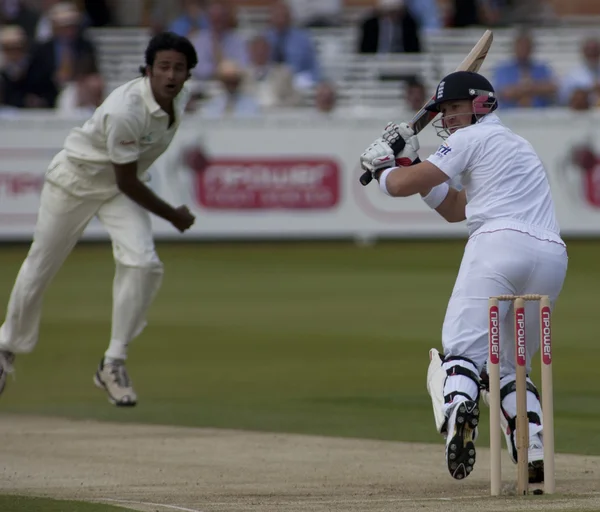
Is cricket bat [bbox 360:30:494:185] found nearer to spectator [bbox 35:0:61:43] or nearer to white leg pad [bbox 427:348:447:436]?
white leg pad [bbox 427:348:447:436]

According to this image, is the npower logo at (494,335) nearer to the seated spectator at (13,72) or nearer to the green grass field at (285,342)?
the green grass field at (285,342)

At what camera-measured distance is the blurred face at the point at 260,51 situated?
17.2 meters

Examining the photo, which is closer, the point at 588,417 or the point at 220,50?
the point at 588,417

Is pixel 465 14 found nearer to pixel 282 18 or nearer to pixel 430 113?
pixel 282 18

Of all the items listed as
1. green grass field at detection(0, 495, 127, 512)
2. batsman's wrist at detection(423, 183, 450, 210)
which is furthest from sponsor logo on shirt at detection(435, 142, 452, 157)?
green grass field at detection(0, 495, 127, 512)

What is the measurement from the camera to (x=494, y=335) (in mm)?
5258

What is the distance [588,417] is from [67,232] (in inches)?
114

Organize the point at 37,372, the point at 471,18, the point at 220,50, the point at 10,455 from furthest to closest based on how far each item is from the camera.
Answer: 1. the point at 471,18
2. the point at 220,50
3. the point at 37,372
4. the point at 10,455

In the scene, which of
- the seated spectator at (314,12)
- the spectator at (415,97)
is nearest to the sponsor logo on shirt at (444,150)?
the spectator at (415,97)

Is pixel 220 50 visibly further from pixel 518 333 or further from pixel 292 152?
pixel 518 333

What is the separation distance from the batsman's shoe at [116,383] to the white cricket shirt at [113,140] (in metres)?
0.90

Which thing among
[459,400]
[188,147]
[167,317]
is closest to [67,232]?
[459,400]

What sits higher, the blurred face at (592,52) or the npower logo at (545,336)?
the npower logo at (545,336)

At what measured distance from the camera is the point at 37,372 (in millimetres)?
9188
